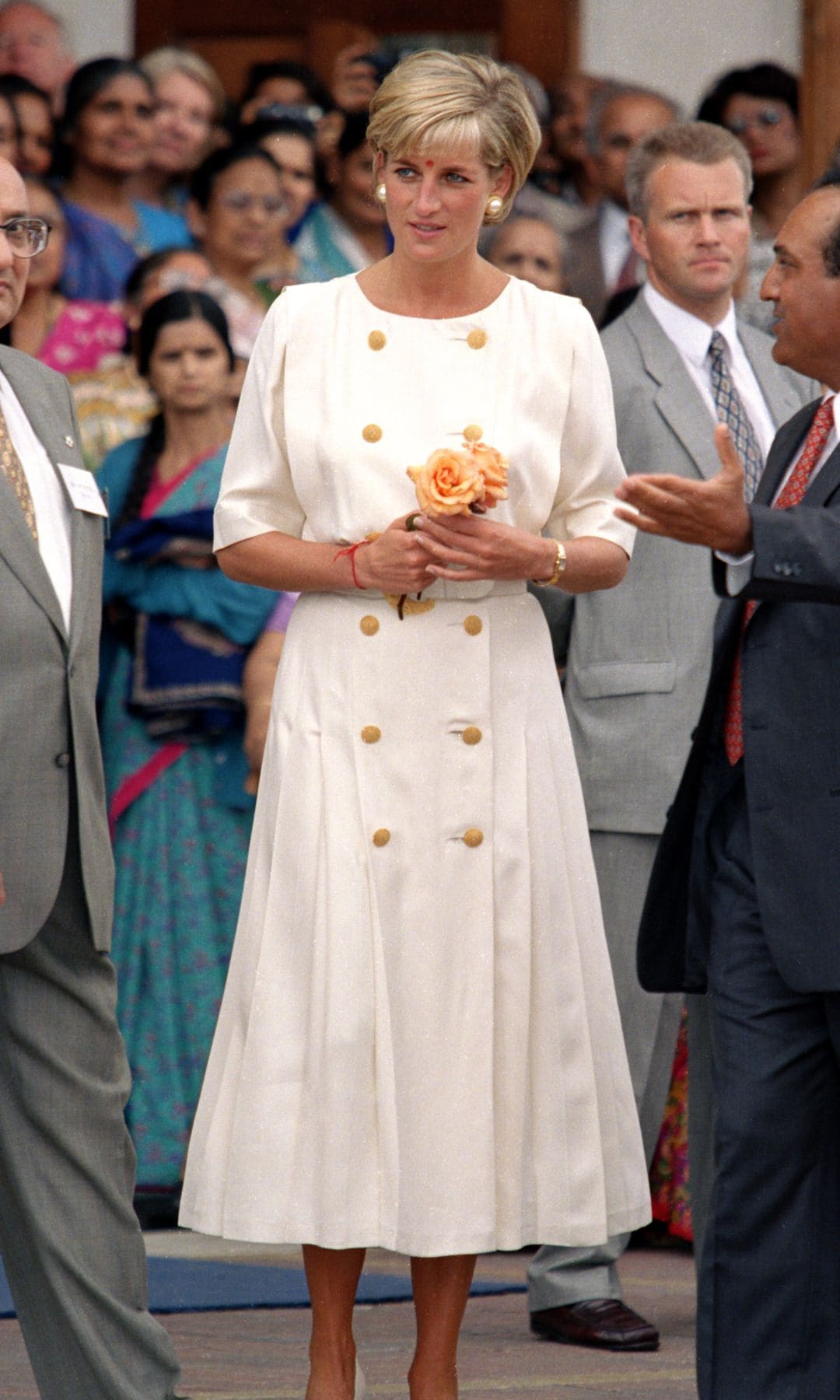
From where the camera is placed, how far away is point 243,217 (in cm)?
730

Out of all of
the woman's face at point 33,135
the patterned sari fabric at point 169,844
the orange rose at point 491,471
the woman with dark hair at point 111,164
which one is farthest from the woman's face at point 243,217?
the orange rose at point 491,471

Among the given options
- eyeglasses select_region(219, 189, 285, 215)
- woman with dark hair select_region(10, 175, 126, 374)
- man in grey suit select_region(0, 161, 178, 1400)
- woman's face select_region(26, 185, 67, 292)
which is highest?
eyeglasses select_region(219, 189, 285, 215)

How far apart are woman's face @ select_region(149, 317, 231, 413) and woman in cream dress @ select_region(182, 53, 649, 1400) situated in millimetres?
2573

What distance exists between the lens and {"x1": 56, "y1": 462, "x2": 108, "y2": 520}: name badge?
358 centimetres

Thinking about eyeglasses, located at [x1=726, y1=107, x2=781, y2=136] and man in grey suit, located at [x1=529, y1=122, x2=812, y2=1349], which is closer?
man in grey suit, located at [x1=529, y1=122, x2=812, y2=1349]

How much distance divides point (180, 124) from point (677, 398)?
129 inches

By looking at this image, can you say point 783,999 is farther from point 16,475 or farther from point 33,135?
point 33,135

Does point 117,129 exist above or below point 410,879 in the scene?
above

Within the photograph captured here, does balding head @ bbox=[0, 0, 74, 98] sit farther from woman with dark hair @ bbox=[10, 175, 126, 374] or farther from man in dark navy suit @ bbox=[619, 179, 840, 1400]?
man in dark navy suit @ bbox=[619, 179, 840, 1400]

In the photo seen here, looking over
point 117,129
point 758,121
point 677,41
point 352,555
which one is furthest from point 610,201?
point 352,555

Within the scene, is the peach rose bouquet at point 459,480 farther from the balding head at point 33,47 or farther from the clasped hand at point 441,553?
the balding head at point 33,47

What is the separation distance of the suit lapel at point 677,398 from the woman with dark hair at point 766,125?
8.57ft

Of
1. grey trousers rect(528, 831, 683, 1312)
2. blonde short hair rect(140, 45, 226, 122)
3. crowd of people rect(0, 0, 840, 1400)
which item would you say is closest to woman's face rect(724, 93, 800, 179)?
blonde short hair rect(140, 45, 226, 122)

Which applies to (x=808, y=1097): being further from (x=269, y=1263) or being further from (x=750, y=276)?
(x=750, y=276)
